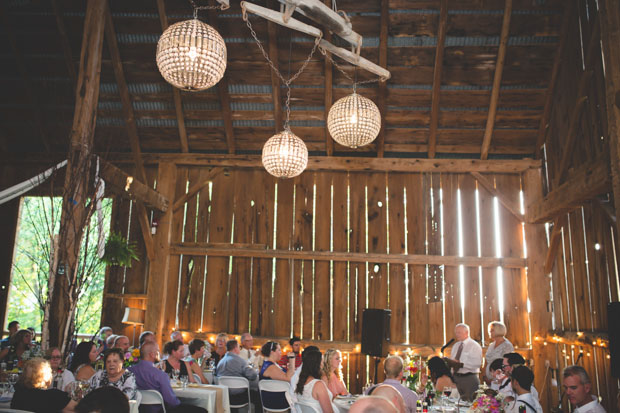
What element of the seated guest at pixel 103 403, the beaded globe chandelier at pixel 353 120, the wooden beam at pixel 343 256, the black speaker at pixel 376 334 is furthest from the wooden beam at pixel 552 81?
the seated guest at pixel 103 403

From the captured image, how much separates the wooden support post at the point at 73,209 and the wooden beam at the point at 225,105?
2420 mm

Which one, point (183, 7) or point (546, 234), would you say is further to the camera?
point (546, 234)

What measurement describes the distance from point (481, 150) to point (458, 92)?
120cm

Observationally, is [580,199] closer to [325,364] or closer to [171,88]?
[325,364]

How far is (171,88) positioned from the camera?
872 cm

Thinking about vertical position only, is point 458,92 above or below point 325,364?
above

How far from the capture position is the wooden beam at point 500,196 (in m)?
8.79

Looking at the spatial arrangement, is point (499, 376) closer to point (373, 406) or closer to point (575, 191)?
point (575, 191)

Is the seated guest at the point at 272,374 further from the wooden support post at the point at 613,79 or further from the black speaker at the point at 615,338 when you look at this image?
the wooden support post at the point at 613,79

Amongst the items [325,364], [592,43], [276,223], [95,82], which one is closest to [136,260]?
[276,223]

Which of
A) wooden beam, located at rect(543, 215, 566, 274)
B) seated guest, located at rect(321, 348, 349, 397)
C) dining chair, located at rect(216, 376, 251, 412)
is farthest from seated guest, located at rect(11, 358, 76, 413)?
wooden beam, located at rect(543, 215, 566, 274)

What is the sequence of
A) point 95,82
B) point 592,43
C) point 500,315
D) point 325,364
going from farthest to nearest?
1. point 500,315
2. point 592,43
3. point 95,82
4. point 325,364

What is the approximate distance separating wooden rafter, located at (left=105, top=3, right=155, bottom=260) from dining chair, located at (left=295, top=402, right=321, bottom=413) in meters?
5.02

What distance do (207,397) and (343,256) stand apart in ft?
13.5
